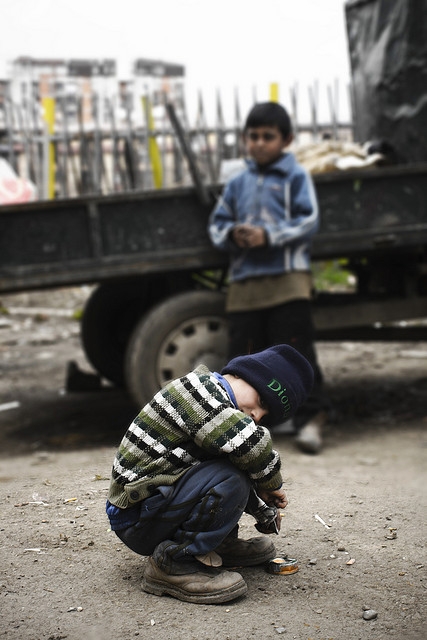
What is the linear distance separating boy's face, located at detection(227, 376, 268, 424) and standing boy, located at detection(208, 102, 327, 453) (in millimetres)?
2105

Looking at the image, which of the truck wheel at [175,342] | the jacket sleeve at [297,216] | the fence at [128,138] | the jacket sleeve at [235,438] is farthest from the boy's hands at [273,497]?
the fence at [128,138]

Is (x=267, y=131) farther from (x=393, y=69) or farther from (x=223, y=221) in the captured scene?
(x=393, y=69)

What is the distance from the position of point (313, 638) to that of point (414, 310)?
132 inches

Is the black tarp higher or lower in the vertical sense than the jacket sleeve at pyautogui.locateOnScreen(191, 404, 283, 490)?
higher

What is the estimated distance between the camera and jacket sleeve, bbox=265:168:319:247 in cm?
448

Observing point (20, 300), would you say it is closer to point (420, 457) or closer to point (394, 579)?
point (420, 457)

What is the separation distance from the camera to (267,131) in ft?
15.3

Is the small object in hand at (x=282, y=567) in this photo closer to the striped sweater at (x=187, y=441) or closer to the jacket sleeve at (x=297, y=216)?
the striped sweater at (x=187, y=441)

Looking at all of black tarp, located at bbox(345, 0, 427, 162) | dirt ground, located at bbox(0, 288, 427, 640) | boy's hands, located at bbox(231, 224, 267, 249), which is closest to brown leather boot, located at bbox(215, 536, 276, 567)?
dirt ground, located at bbox(0, 288, 427, 640)

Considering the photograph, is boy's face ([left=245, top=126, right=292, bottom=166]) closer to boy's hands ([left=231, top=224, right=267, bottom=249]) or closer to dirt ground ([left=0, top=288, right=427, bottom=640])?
boy's hands ([left=231, top=224, right=267, bottom=249])

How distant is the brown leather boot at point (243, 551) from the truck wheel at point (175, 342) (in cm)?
216

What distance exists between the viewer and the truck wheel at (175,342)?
4.79m

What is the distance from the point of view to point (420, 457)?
442cm

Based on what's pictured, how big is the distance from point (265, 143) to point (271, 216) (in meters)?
0.43
